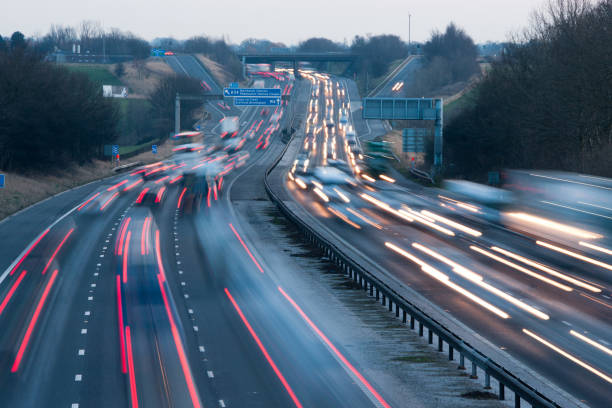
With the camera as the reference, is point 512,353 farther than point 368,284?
No

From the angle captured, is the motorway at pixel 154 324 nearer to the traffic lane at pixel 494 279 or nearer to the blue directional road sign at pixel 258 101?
the traffic lane at pixel 494 279

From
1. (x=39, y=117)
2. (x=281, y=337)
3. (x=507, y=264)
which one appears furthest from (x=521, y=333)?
(x=39, y=117)

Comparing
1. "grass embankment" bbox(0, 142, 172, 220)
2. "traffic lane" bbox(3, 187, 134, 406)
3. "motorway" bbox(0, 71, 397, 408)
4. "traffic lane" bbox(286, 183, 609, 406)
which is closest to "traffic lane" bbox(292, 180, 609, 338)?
"traffic lane" bbox(286, 183, 609, 406)

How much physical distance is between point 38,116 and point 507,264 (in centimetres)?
5252

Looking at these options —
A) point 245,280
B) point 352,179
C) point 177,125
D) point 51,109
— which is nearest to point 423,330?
point 245,280

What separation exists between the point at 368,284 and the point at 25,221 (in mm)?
25544

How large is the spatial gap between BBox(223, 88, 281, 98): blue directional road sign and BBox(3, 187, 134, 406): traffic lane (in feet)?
201

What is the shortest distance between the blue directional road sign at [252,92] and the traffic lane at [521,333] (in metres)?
65.4

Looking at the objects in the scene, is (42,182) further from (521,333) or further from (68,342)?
(521,333)

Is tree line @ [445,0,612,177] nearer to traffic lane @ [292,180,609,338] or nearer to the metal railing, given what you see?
traffic lane @ [292,180,609,338]

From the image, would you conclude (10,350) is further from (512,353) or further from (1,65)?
(1,65)

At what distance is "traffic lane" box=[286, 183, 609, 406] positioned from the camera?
1848cm

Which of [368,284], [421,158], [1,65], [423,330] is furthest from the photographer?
[421,158]

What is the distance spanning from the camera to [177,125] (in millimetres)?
108438
